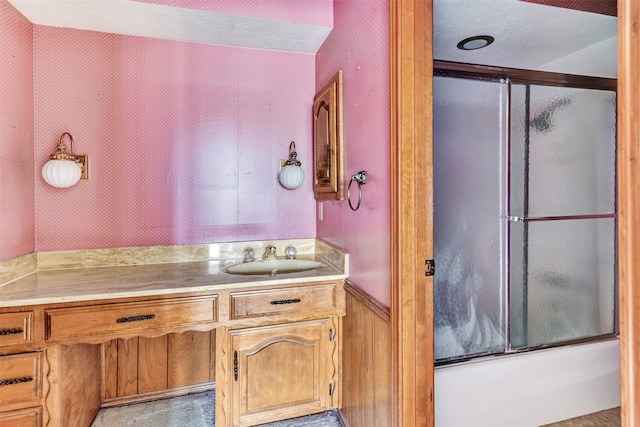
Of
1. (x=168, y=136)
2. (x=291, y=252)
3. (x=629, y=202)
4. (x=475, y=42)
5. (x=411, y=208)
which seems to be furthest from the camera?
(x=291, y=252)

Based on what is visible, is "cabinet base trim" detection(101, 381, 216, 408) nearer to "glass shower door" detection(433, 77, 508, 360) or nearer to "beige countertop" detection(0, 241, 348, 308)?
"beige countertop" detection(0, 241, 348, 308)

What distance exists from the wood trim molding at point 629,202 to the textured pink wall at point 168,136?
6.01ft

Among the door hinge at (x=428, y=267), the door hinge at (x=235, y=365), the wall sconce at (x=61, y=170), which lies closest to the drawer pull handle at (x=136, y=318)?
the door hinge at (x=235, y=365)

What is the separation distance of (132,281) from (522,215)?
2.26 m

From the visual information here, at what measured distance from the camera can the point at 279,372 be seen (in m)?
1.71

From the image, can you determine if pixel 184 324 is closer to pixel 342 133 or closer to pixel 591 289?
pixel 342 133

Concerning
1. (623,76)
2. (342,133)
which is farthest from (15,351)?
(623,76)

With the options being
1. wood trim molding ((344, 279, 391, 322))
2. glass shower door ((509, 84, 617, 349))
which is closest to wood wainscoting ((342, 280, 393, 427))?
wood trim molding ((344, 279, 391, 322))

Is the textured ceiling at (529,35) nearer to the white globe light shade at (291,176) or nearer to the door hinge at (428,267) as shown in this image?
the white globe light shade at (291,176)

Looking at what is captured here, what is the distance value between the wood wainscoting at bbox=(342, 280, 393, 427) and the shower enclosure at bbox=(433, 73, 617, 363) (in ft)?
2.14

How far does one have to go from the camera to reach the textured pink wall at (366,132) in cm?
131

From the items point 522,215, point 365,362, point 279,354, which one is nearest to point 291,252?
point 279,354

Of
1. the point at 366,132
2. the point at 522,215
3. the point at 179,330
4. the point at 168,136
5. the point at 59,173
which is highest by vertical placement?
the point at 168,136

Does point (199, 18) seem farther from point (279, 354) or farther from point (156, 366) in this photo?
point (156, 366)
